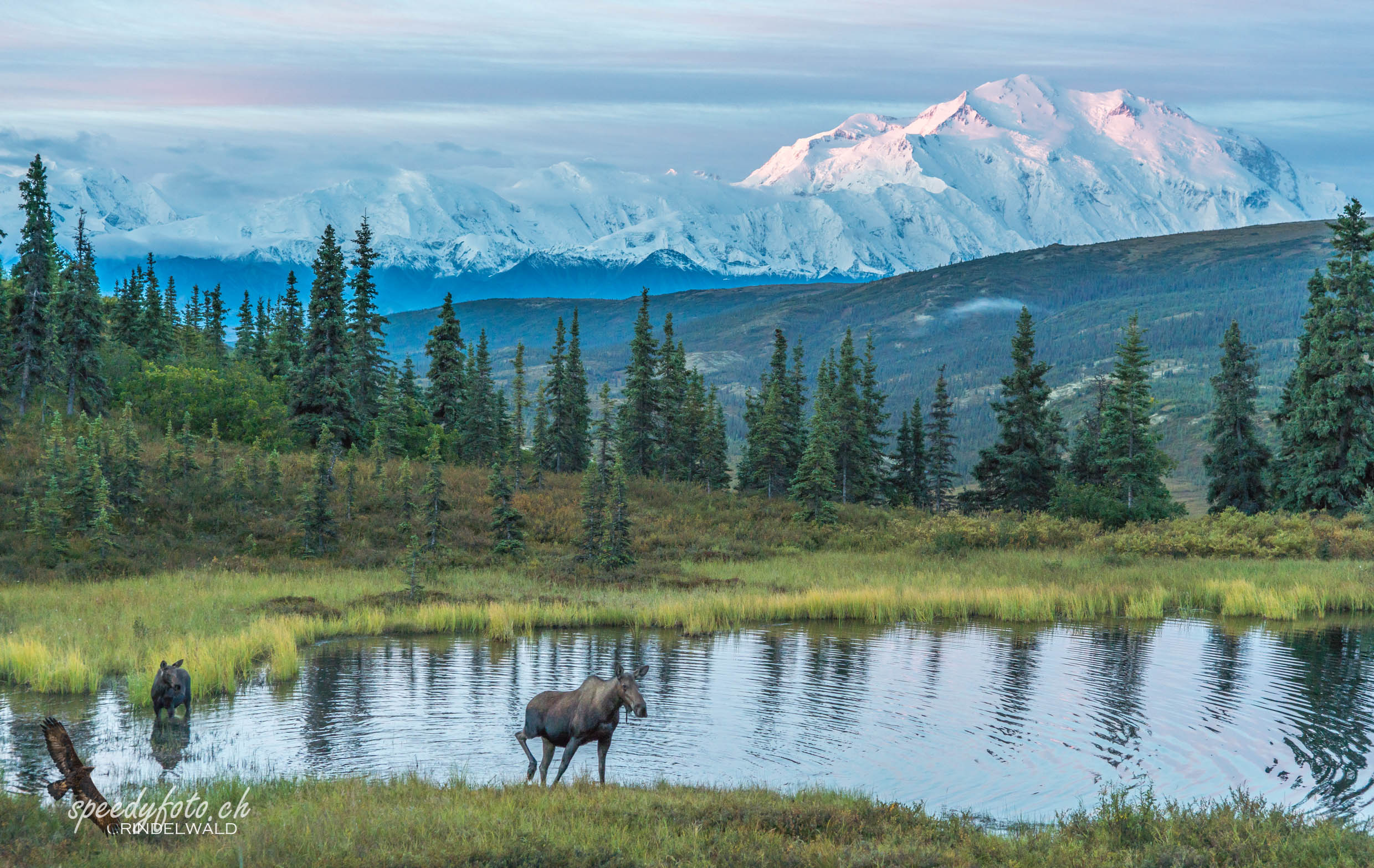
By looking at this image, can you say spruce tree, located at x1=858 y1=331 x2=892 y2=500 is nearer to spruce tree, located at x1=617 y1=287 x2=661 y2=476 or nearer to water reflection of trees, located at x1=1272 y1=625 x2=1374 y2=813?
spruce tree, located at x1=617 y1=287 x2=661 y2=476

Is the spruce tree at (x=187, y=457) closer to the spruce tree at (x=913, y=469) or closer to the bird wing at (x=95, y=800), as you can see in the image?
the bird wing at (x=95, y=800)

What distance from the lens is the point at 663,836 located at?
11.5m

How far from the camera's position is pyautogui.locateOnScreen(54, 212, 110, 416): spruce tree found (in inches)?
2397

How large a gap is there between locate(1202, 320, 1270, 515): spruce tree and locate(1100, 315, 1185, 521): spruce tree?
5.61 metres

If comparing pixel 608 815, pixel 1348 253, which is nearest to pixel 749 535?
pixel 1348 253

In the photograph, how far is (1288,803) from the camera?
50.4 feet

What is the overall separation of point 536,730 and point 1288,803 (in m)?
11.0

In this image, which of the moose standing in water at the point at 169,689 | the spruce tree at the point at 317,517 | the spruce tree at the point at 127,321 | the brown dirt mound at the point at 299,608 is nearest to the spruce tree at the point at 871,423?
the spruce tree at the point at 317,517

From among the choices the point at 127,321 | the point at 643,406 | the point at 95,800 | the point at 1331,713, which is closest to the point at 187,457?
the point at 95,800

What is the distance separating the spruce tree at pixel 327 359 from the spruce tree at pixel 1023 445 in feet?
131

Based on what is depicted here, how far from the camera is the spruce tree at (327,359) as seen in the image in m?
59.2

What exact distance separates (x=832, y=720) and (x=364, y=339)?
50.8 meters

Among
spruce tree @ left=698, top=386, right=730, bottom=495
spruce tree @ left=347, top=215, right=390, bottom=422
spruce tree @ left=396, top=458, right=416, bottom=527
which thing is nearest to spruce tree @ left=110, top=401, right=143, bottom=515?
spruce tree @ left=396, top=458, right=416, bottom=527

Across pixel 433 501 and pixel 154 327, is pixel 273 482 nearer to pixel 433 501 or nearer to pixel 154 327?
pixel 433 501
